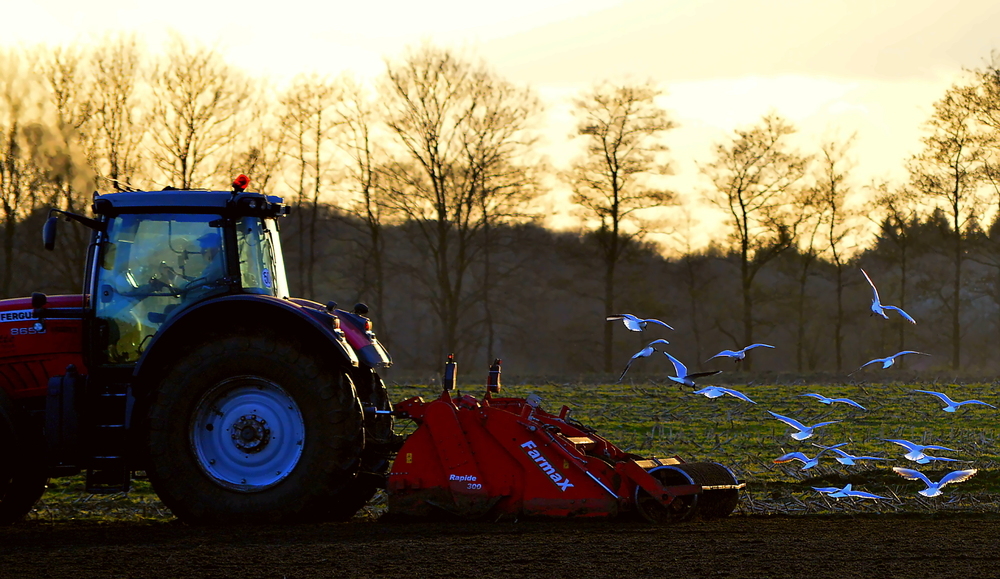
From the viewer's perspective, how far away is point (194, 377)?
24.3ft

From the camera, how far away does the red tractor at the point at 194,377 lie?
7.36 meters

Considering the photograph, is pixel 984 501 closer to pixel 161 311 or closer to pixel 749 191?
pixel 161 311

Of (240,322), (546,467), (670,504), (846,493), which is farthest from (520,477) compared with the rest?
(846,493)

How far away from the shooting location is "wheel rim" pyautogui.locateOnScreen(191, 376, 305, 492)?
744 centimetres

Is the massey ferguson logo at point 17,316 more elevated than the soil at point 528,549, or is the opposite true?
the massey ferguson logo at point 17,316

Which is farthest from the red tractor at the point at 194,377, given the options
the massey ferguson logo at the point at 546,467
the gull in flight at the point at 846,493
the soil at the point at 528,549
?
the gull in flight at the point at 846,493

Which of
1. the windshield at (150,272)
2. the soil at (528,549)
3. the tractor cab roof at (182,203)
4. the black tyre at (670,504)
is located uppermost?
the tractor cab roof at (182,203)

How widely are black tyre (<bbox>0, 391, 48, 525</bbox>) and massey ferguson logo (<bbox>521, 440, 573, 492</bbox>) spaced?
12.5 feet

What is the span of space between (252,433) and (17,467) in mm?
2028

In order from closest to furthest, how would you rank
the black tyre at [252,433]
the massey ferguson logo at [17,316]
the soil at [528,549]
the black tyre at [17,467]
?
the soil at [528,549] < the black tyre at [252,433] < the black tyre at [17,467] < the massey ferguson logo at [17,316]

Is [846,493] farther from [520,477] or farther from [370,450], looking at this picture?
[370,450]

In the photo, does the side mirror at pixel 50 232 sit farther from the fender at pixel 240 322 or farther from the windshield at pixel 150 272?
the fender at pixel 240 322

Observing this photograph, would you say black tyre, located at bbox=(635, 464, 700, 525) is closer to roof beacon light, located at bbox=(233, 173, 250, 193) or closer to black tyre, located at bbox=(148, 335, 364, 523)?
black tyre, located at bbox=(148, 335, 364, 523)

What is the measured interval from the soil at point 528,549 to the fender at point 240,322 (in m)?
1.24
